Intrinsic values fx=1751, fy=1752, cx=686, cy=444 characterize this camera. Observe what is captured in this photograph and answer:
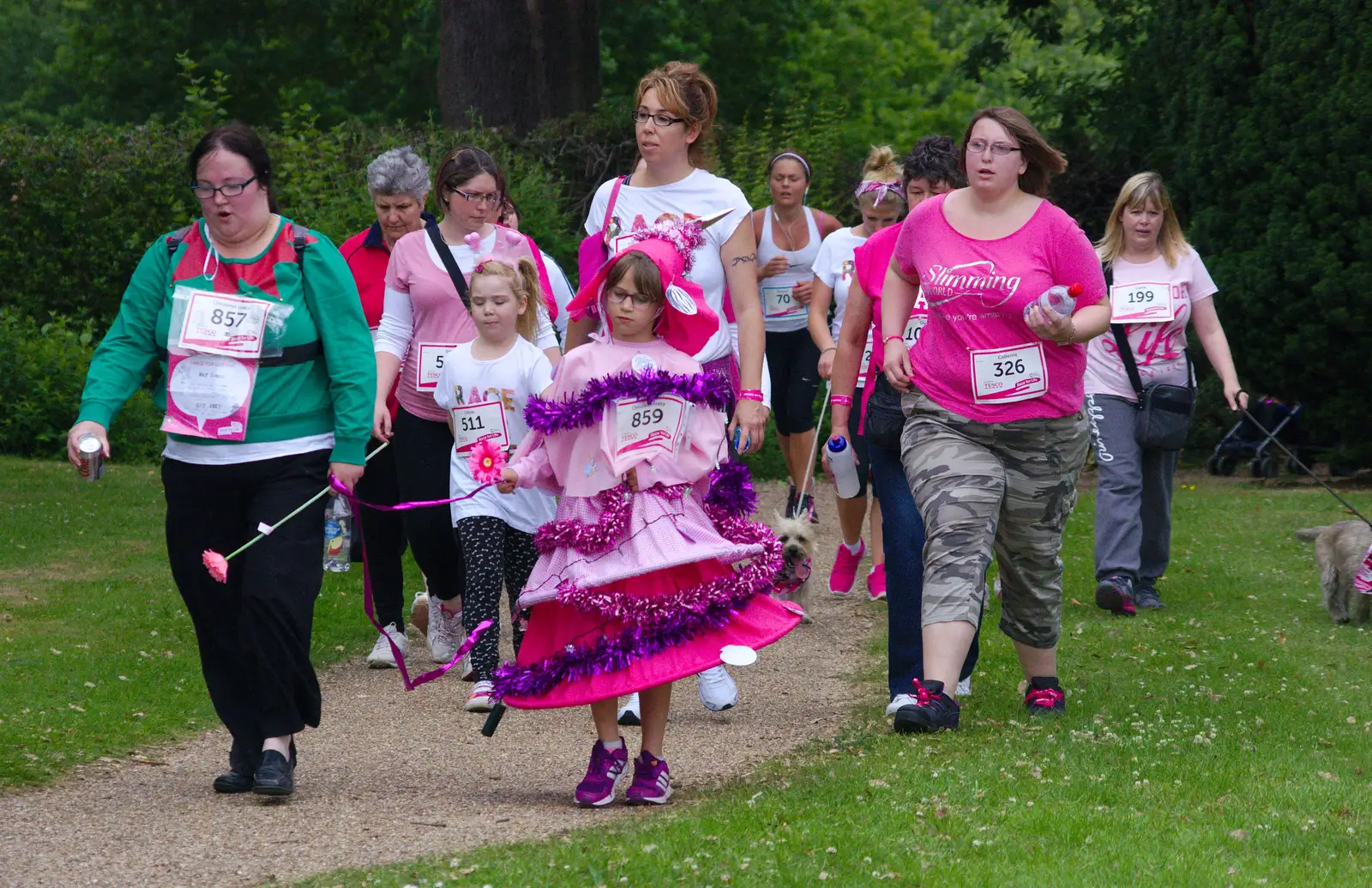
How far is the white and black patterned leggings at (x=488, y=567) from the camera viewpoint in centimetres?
717

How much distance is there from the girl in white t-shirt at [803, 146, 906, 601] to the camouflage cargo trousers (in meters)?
1.74

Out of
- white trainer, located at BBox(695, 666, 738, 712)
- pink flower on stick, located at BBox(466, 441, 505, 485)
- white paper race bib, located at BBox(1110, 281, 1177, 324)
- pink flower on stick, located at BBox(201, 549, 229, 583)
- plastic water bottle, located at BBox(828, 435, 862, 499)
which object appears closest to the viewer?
pink flower on stick, located at BBox(201, 549, 229, 583)

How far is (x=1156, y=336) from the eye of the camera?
30.2 feet

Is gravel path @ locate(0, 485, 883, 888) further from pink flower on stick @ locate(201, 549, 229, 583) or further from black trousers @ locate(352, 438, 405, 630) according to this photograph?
pink flower on stick @ locate(201, 549, 229, 583)

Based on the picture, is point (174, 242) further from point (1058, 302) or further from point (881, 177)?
point (881, 177)

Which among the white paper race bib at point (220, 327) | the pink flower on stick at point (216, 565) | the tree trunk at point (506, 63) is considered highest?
Result: the tree trunk at point (506, 63)

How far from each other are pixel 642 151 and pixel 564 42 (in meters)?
14.0

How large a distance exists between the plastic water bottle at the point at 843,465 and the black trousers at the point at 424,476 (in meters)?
1.69

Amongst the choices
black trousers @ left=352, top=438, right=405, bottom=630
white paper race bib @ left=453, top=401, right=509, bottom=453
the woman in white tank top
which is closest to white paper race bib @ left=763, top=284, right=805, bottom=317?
the woman in white tank top

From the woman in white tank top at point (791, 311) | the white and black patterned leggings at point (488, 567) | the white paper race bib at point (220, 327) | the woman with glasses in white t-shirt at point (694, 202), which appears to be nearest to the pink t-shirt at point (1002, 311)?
the woman with glasses in white t-shirt at point (694, 202)

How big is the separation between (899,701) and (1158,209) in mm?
3909

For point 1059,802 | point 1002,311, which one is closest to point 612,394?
point 1002,311

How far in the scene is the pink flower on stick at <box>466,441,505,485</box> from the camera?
20.7 feet

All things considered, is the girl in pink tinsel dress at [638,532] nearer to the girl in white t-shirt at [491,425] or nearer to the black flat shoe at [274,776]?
the black flat shoe at [274,776]
